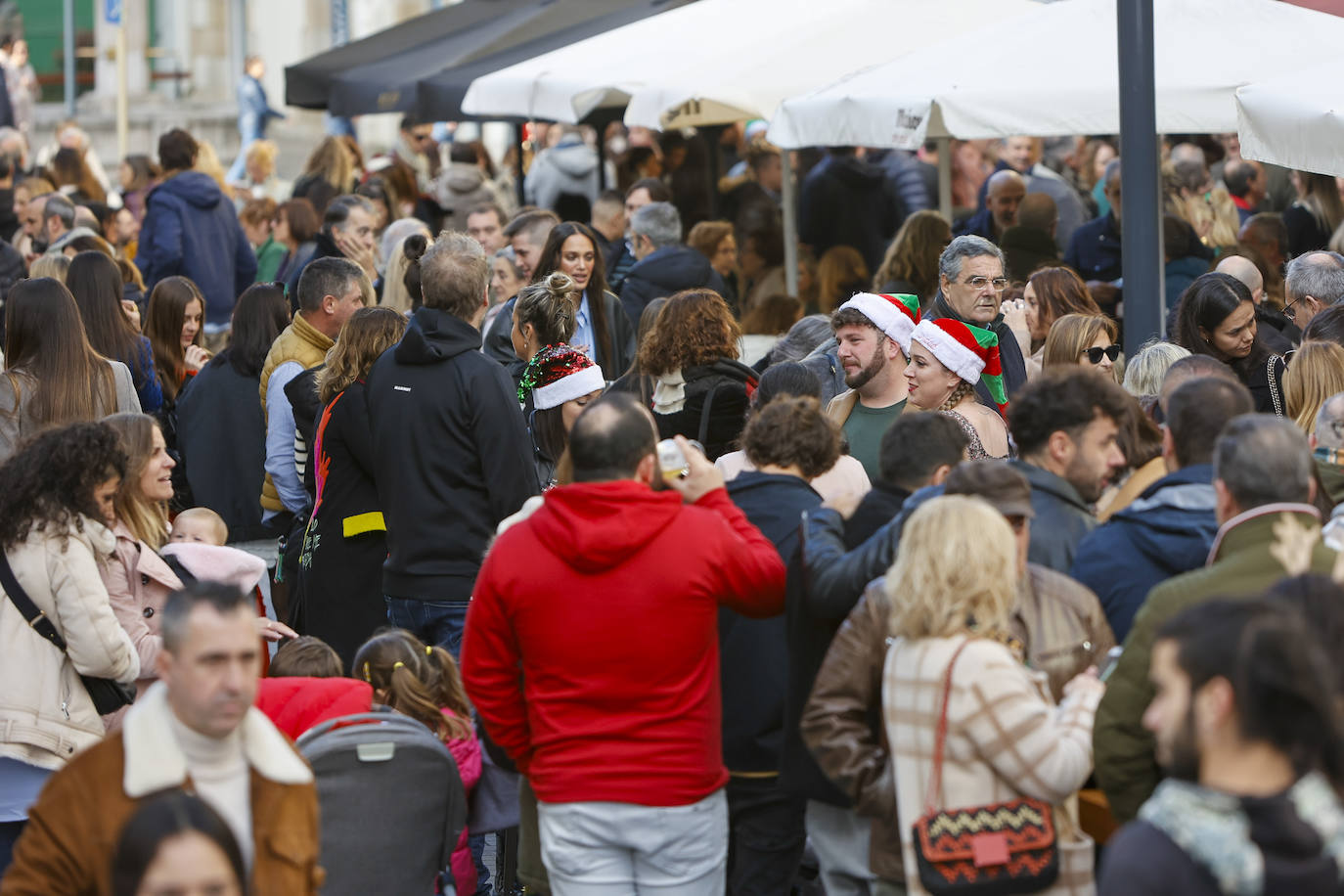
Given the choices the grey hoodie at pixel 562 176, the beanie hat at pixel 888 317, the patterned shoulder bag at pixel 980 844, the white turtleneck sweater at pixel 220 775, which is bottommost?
the patterned shoulder bag at pixel 980 844

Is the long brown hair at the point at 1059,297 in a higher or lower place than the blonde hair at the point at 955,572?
higher

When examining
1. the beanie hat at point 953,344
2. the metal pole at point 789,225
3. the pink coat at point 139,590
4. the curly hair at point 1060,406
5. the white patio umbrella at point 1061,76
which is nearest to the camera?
the curly hair at point 1060,406

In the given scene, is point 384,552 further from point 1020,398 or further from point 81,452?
point 1020,398

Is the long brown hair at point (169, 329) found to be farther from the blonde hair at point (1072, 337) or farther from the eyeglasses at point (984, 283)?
the blonde hair at point (1072, 337)

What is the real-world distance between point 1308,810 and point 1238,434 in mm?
1339

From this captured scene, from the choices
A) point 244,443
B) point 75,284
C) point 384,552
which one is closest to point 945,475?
point 384,552

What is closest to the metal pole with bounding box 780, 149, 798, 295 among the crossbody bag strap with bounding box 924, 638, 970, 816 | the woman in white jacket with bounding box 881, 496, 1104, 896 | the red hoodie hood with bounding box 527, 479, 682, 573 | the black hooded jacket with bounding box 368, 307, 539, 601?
the black hooded jacket with bounding box 368, 307, 539, 601

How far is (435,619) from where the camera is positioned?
6570mm

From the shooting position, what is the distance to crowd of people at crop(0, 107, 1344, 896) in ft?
12.1

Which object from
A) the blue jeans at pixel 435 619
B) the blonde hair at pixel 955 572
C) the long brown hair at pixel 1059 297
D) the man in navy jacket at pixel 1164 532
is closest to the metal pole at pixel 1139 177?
the long brown hair at pixel 1059 297

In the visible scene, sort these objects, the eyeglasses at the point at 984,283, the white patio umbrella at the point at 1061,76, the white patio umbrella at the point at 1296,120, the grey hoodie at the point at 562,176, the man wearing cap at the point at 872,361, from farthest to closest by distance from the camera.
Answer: the grey hoodie at the point at 562,176
the white patio umbrella at the point at 1061,76
the eyeglasses at the point at 984,283
the white patio umbrella at the point at 1296,120
the man wearing cap at the point at 872,361

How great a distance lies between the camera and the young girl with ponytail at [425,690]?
5551 millimetres

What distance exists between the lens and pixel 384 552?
6.99 m

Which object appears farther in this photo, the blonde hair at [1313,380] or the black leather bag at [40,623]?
the blonde hair at [1313,380]
